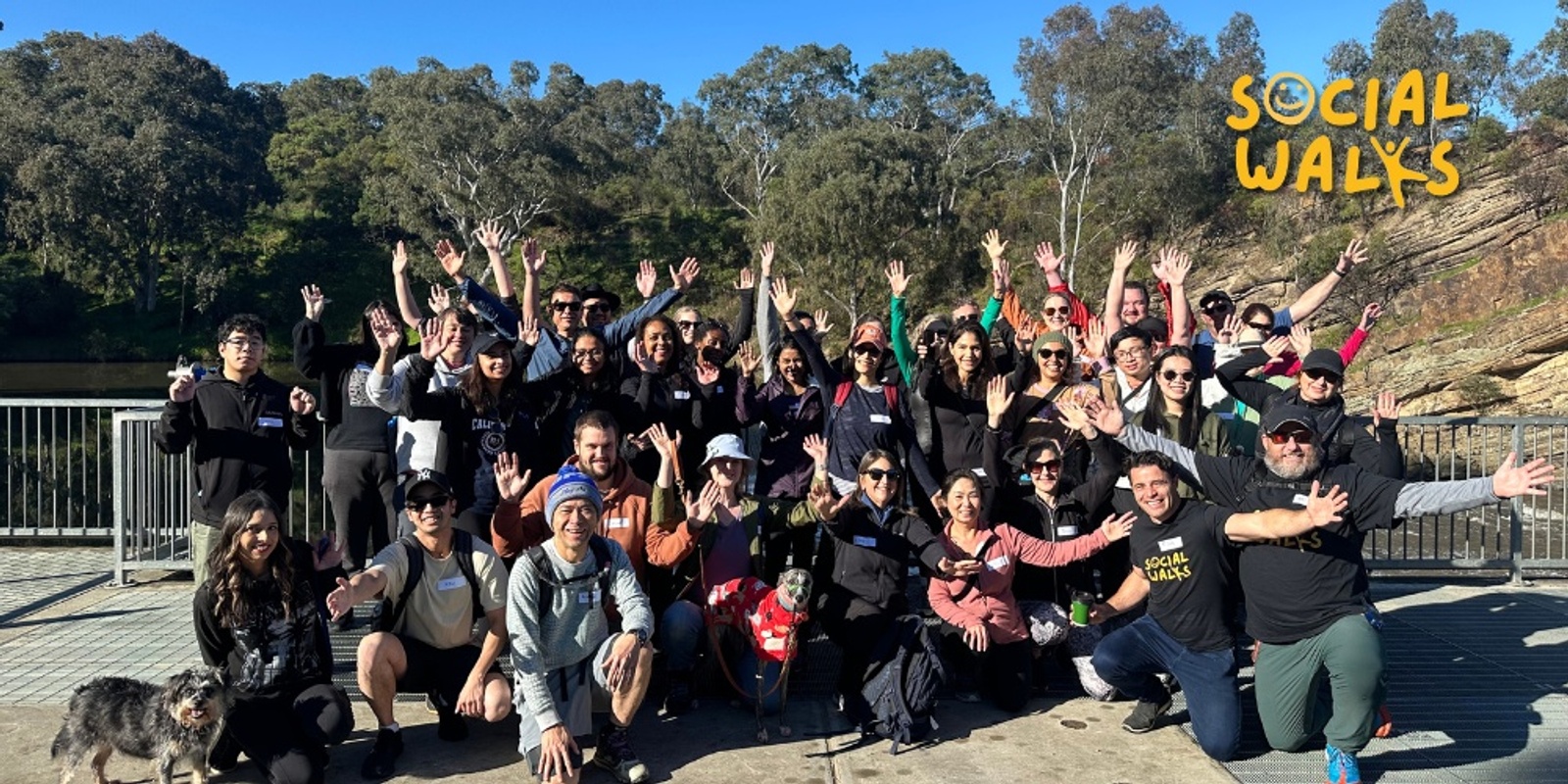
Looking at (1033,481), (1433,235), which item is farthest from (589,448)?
(1433,235)

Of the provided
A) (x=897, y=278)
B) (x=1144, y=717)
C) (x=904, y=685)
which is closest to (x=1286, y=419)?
(x=1144, y=717)

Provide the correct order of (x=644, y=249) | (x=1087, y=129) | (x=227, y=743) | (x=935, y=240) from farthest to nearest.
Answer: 1. (x=644, y=249)
2. (x=1087, y=129)
3. (x=935, y=240)
4. (x=227, y=743)

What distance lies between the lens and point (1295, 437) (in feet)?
15.8

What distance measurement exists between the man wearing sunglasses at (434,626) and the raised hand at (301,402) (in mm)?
1059

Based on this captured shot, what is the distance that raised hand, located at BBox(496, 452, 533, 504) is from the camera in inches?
209

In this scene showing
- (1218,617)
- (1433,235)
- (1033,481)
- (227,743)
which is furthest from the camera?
(1433,235)

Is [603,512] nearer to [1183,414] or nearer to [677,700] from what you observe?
[677,700]

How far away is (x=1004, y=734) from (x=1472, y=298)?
105 ft

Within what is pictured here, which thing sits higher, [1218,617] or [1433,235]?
[1433,235]

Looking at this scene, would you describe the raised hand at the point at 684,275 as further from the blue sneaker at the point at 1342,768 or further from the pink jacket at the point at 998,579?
the blue sneaker at the point at 1342,768

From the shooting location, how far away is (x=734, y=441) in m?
5.42

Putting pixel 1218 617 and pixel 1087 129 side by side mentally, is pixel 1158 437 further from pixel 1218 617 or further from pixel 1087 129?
pixel 1087 129

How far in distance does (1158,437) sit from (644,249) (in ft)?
159

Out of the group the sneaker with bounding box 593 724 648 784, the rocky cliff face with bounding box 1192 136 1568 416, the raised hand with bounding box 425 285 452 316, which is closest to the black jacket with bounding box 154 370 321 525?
the raised hand with bounding box 425 285 452 316
